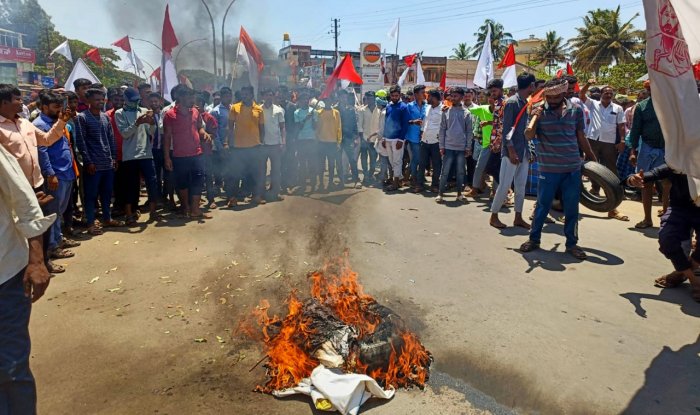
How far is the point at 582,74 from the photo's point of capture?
142ft

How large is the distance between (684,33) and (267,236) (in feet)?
16.9

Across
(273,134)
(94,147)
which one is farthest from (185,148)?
(273,134)

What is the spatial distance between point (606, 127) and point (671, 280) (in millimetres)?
5244

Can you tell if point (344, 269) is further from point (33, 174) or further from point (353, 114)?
point (353, 114)

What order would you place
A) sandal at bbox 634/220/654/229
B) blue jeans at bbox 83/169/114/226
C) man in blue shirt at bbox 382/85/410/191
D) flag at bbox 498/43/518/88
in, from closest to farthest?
blue jeans at bbox 83/169/114/226 → sandal at bbox 634/220/654/229 → man in blue shirt at bbox 382/85/410/191 → flag at bbox 498/43/518/88

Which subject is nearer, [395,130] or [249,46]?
[395,130]

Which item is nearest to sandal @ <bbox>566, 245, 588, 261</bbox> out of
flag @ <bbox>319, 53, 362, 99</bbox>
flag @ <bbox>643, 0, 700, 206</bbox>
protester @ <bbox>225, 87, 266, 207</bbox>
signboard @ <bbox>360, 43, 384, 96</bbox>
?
flag @ <bbox>643, 0, 700, 206</bbox>

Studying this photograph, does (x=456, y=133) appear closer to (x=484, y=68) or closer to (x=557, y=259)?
(x=557, y=259)

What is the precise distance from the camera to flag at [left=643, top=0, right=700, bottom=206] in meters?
2.67

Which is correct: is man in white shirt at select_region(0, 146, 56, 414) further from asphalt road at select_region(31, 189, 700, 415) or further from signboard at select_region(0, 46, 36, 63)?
signboard at select_region(0, 46, 36, 63)

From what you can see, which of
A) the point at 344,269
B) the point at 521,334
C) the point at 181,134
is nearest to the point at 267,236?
the point at 344,269

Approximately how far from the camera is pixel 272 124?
8.73 metres

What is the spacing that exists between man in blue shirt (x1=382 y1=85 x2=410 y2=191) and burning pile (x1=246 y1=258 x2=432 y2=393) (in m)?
6.16

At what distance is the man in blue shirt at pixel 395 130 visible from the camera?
9.54 metres
